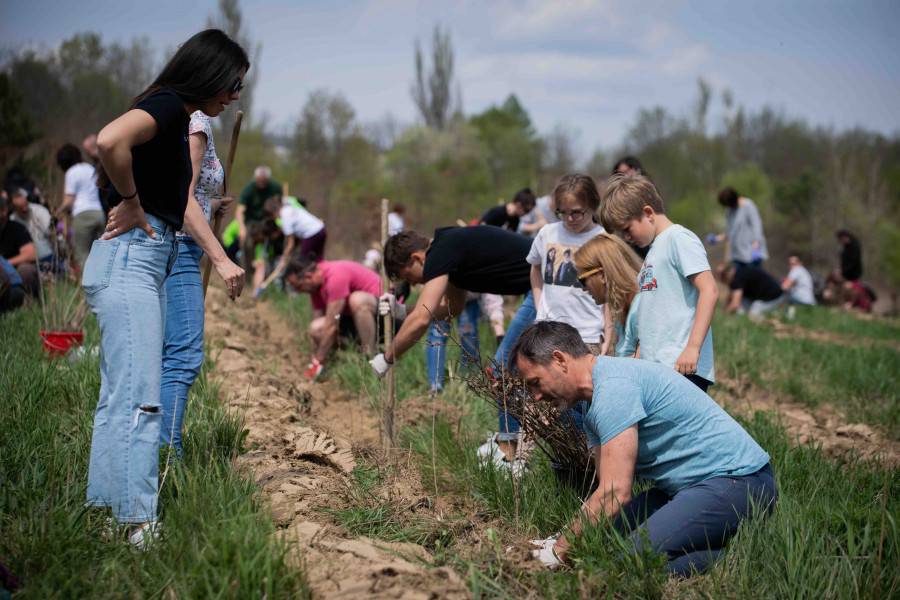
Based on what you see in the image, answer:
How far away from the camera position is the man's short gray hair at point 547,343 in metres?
2.92

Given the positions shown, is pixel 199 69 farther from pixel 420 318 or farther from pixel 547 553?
pixel 547 553

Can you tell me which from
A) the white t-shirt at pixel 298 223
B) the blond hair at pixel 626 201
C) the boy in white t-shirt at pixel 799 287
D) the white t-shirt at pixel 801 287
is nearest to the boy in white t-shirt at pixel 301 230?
the white t-shirt at pixel 298 223

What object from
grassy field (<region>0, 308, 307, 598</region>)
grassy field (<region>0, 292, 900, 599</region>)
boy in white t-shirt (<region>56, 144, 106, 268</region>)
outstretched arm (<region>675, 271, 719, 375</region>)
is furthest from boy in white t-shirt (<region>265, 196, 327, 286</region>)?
outstretched arm (<region>675, 271, 719, 375</region>)

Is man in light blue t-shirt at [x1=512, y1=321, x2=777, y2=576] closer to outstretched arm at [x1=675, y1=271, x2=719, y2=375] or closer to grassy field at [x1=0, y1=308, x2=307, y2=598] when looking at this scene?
outstretched arm at [x1=675, y1=271, x2=719, y2=375]

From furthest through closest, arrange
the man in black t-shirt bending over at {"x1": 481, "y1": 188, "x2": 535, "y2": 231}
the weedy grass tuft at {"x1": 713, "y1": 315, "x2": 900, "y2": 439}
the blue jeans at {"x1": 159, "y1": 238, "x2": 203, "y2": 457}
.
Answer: the man in black t-shirt bending over at {"x1": 481, "y1": 188, "x2": 535, "y2": 231}, the weedy grass tuft at {"x1": 713, "y1": 315, "x2": 900, "y2": 439}, the blue jeans at {"x1": 159, "y1": 238, "x2": 203, "y2": 457}

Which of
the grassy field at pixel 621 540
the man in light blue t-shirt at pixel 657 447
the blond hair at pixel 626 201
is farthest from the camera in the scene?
the blond hair at pixel 626 201

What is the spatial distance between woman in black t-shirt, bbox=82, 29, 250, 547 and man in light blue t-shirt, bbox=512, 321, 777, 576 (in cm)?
132

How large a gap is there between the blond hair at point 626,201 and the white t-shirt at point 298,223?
6.51 metres

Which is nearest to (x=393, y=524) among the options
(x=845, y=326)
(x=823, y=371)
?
(x=823, y=371)

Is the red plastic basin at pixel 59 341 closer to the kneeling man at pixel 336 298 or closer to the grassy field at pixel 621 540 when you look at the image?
the kneeling man at pixel 336 298

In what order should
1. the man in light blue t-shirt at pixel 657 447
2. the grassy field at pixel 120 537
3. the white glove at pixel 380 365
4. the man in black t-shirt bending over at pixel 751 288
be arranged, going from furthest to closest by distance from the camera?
the man in black t-shirt bending over at pixel 751 288
the white glove at pixel 380 365
the man in light blue t-shirt at pixel 657 447
the grassy field at pixel 120 537

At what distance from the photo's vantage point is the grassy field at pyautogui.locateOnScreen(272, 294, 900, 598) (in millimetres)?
2697

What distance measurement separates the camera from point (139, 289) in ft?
9.21

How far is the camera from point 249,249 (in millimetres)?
11727
